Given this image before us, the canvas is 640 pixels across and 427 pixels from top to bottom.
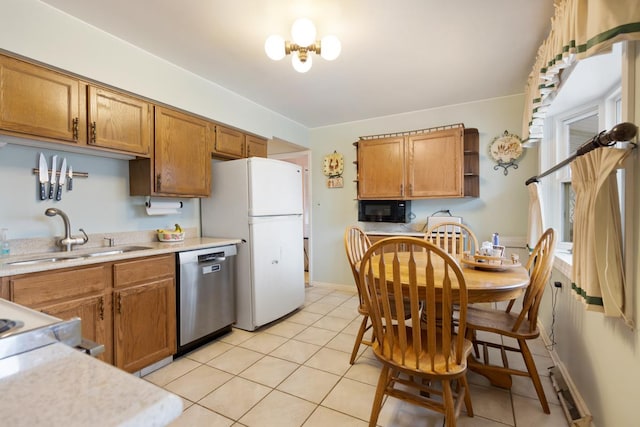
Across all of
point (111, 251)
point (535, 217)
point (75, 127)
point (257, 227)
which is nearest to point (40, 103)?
point (75, 127)

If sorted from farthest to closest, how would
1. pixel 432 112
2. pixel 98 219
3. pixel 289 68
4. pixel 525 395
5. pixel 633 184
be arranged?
pixel 432 112 < pixel 289 68 < pixel 98 219 < pixel 525 395 < pixel 633 184

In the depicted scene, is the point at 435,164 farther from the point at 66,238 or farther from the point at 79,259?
the point at 66,238

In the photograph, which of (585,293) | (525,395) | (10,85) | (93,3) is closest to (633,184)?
(585,293)

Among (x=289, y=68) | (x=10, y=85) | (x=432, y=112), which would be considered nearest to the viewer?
(x=10, y=85)

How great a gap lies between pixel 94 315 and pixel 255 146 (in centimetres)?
225

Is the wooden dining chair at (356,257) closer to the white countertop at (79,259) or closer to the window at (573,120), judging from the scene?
the white countertop at (79,259)

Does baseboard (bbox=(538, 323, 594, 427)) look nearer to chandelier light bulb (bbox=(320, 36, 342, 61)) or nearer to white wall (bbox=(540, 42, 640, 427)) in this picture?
white wall (bbox=(540, 42, 640, 427))

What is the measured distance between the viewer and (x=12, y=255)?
1871 mm

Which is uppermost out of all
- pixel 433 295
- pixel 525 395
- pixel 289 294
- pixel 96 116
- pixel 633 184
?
pixel 96 116

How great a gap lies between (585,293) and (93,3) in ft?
9.83

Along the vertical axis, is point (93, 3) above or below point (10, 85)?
above

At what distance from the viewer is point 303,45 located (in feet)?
6.07

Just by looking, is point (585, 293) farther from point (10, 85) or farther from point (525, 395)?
point (10, 85)

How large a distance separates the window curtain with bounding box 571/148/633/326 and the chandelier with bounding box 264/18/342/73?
1450mm
